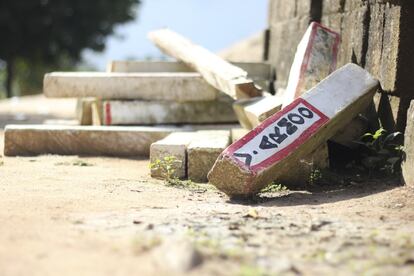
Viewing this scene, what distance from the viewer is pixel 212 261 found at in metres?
2.75

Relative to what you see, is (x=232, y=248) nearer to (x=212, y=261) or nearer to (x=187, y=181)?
(x=212, y=261)

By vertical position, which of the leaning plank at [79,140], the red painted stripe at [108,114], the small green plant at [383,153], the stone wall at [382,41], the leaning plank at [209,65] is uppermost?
the stone wall at [382,41]

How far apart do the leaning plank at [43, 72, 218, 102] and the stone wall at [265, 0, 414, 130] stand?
1389 mm

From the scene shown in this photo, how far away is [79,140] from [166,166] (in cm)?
152

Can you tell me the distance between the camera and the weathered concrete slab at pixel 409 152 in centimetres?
436

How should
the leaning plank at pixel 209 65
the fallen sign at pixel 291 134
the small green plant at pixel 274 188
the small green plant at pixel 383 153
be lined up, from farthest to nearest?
the leaning plank at pixel 209 65, the small green plant at pixel 383 153, the small green plant at pixel 274 188, the fallen sign at pixel 291 134

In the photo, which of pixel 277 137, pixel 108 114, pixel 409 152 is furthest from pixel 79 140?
pixel 409 152

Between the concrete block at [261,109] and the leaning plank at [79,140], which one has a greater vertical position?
the concrete block at [261,109]

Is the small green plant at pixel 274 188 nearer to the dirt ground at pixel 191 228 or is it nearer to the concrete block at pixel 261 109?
the dirt ground at pixel 191 228

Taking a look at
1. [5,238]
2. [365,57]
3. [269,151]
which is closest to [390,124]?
[365,57]

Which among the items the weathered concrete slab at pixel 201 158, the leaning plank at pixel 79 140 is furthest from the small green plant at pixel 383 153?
the leaning plank at pixel 79 140

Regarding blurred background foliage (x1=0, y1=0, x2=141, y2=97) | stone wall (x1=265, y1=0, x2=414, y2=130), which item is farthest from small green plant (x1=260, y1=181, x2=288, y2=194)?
blurred background foliage (x1=0, y1=0, x2=141, y2=97)

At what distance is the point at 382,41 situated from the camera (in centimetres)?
516

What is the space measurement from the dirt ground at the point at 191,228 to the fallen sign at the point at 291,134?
0.17m
